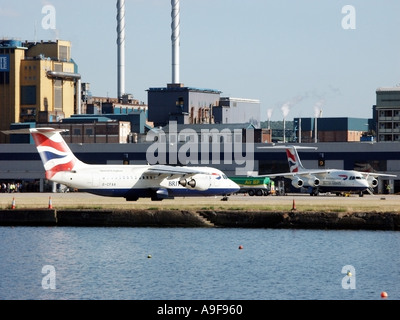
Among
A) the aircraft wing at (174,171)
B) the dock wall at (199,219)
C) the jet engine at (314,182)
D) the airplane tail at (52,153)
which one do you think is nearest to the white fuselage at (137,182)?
the aircraft wing at (174,171)

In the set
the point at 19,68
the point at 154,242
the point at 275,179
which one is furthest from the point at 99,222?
the point at 19,68

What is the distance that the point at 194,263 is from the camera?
58719 millimetres

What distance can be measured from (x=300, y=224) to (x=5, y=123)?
111695 millimetres

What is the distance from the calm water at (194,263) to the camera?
159ft

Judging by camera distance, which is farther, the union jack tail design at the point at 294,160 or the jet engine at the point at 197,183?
the union jack tail design at the point at 294,160

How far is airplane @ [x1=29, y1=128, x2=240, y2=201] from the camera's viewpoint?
310 ft

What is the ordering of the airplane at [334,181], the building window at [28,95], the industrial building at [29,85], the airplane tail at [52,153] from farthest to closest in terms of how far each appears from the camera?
the building window at [28,95]
the industrial building at [29,85]
the airplane at [334,181]
the airplane tail at [52,153]

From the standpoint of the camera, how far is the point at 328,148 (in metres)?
143

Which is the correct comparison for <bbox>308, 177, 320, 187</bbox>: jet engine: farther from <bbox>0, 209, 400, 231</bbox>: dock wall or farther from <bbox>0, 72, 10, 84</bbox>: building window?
<bbox>0, 72, 10, 84</bbox>: building window

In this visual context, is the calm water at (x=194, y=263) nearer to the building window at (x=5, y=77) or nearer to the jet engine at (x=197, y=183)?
the jet engine at (x=197, y=183)

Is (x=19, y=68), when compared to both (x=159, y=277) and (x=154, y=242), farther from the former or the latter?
(x=159, y=277)

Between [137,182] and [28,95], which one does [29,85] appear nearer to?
[28,95]

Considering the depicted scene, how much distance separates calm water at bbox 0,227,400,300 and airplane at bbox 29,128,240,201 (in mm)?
17688
